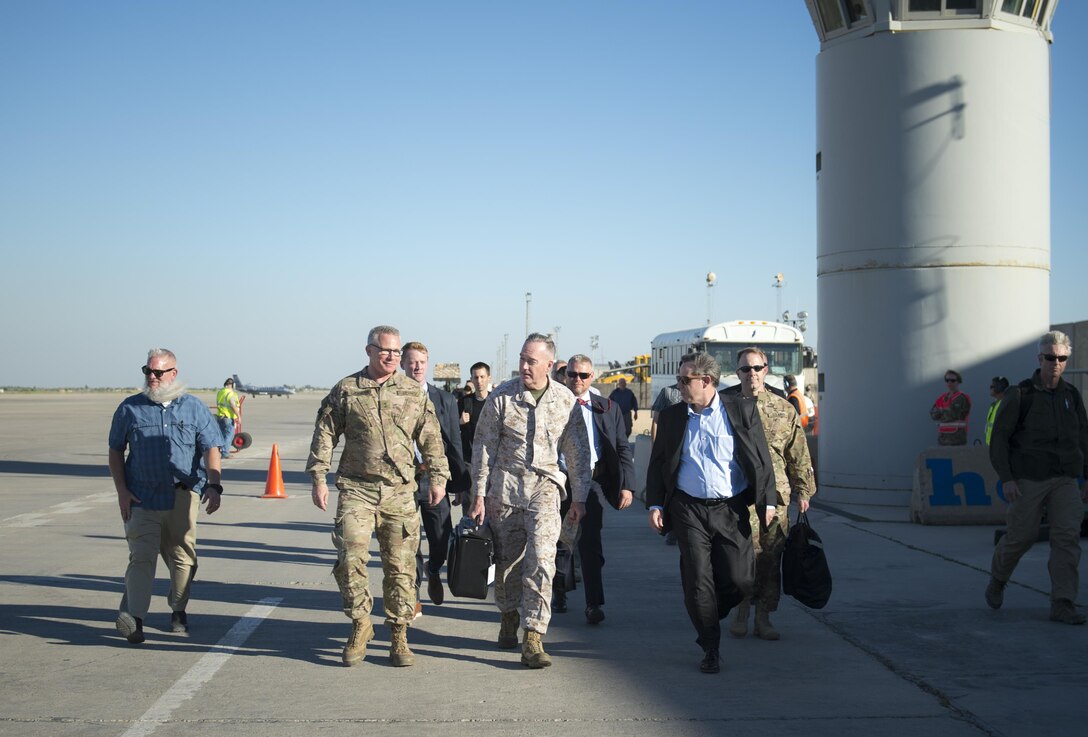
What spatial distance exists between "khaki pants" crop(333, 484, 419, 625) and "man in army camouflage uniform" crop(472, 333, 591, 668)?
0.46 metres

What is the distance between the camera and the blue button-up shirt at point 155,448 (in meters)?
7.39

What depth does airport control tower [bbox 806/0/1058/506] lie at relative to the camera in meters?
14.8

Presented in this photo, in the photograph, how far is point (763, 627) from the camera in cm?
745

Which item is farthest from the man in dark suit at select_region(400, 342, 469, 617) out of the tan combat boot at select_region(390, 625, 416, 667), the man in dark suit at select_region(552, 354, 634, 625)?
the tan combat boot at select_region(390, 625, 416, 667)

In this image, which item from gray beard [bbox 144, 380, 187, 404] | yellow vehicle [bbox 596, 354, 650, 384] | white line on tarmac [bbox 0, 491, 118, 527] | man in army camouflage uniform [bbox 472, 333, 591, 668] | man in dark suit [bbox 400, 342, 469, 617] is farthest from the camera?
yellow vehicle [bbox 596, 354, 650, 384]

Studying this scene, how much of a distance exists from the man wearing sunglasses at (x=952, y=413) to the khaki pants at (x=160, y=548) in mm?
9896

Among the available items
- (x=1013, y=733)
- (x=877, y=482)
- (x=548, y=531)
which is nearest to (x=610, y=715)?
(x=548, y=531)

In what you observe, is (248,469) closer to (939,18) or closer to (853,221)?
(853,221)

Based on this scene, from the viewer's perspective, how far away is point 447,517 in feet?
30.4

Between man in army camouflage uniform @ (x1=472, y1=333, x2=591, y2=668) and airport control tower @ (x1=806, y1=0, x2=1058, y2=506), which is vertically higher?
airport control tower @ (x1=806, y1=0, x2=1058, y2=506)

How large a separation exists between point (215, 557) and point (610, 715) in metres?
6.65

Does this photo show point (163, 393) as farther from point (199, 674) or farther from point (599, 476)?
point (599, 476)

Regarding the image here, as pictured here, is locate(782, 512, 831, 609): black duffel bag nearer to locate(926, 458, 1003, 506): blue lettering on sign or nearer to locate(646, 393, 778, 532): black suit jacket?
locate(646, 393, 778, 532): black suit jacket

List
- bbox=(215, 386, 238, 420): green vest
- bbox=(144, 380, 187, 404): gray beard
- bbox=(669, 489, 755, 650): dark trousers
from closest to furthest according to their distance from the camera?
1. bbox=(669, 489, 755, 650): dark trousers
2. bbox=(144, 380, 187, 404): gray beard
3. bbox=(215, 386, 238, 420): green vest
